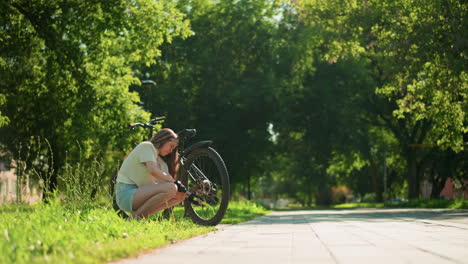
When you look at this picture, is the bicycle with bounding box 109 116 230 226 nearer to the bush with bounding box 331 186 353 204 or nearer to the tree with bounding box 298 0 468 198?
the tree with bounding box 298 0 468 198

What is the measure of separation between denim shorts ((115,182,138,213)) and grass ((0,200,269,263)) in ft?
0.65

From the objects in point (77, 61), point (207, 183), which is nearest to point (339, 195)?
point (77, 61)

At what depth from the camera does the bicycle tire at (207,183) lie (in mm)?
9391

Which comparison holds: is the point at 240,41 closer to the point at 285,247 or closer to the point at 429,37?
the point at 429,37

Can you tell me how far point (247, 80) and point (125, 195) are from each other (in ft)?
82.4

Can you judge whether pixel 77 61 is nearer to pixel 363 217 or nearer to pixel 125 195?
pixel 363 217

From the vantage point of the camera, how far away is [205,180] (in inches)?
373

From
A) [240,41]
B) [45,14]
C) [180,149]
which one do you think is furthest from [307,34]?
[180,149]

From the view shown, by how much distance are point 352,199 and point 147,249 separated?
4300 inches

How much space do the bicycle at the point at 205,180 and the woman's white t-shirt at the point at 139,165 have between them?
3.26 feet

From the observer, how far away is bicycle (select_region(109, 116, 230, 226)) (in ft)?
30.9

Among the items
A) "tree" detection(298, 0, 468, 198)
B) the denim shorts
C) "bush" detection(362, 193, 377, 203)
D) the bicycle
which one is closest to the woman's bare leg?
the denim shorts

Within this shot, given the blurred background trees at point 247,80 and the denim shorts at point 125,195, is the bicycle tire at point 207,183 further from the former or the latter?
the blurred background trees at point 247,80

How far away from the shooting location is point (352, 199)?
369ft
